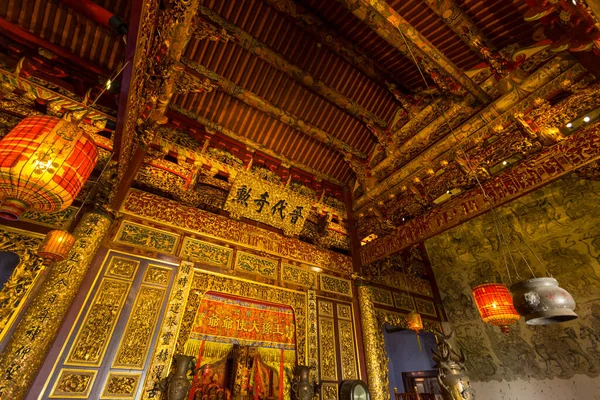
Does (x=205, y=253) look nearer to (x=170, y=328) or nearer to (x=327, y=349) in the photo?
(x=170, y=328)

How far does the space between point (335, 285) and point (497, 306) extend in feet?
8.03

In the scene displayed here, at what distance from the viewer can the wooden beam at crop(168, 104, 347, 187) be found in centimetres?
469

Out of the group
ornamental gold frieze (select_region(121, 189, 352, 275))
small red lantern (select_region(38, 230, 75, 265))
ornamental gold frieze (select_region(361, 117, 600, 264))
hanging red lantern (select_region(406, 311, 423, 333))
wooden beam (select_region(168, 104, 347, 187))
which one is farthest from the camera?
hanging red lantern (select_region(406, 311, 423, 333))

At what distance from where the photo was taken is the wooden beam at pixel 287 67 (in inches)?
166

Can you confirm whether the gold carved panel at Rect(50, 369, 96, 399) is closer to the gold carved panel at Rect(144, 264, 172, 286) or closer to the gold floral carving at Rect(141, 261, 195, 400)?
the gold floral carving at Rect(141, 261, 195, 400)

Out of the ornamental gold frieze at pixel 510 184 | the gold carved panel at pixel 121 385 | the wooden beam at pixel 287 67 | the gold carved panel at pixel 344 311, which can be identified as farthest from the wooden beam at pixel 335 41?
the gold carved panel at pixel 121 385

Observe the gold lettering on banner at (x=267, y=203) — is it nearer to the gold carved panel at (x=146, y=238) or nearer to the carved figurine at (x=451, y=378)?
the gold carved panel at (x=146, y=238)

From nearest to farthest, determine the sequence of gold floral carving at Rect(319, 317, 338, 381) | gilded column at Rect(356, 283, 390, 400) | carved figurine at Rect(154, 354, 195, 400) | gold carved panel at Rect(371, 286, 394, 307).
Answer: carved figurine at Rect(154, 354, 195, 400)
gold floral carving at Rect(319, 317, 338, 381)
gilded column at Rect(356, 283, 390, 400)
gold carved panel at Rect(371, 286, 394, 307)

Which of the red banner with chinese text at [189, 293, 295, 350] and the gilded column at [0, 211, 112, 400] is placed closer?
the gilded column at [0, 211, 112, 400]

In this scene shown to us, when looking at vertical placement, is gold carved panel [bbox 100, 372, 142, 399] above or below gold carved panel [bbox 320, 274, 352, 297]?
below

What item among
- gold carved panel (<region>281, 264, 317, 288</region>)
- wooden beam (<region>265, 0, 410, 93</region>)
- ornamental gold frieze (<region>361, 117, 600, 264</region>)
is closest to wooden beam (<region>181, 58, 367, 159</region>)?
wooden beam (<region>265, 0, 410, 93</region>)

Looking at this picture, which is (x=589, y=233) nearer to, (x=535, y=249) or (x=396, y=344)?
(x=535, y=249)

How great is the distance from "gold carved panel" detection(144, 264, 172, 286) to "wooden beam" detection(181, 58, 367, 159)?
297 cm

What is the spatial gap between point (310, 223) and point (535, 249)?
16.4 feet
